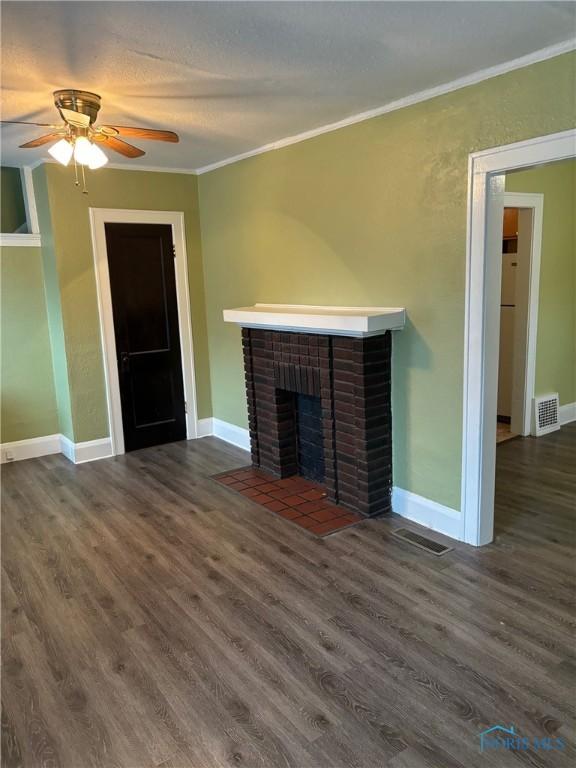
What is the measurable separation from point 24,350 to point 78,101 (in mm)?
2710

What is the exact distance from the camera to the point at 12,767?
190 centimetres

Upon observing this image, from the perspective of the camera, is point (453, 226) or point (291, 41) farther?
point (453, 226)

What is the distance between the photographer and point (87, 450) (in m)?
4.98

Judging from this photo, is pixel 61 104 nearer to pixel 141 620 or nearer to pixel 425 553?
pixel 141 620

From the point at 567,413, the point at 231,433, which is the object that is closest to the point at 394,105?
the point at 231,433

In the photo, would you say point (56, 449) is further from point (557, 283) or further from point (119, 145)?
point (557, 283)

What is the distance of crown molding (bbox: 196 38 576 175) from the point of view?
2.50 metres

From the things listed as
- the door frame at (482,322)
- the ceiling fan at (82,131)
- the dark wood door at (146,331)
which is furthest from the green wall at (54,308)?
the door frame at (482,322)

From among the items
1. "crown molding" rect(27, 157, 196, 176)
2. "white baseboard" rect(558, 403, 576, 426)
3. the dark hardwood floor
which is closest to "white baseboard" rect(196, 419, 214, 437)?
the dark hardwood floor

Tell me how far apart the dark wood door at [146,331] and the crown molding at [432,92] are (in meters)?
1.22

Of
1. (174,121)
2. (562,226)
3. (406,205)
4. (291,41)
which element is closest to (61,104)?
(174,121)

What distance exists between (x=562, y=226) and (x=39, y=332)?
4.78 m

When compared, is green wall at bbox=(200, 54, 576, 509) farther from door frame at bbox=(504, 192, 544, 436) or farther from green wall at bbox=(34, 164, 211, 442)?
door frame at bbox=(504, 192, 544, 436)

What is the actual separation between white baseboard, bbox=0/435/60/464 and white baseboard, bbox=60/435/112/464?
0.50 feet
